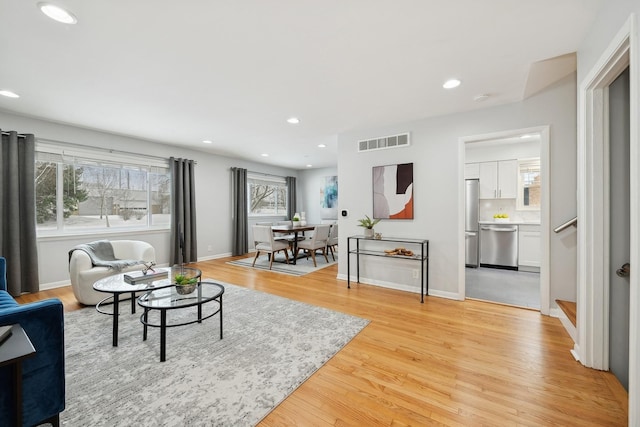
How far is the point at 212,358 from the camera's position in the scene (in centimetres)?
212

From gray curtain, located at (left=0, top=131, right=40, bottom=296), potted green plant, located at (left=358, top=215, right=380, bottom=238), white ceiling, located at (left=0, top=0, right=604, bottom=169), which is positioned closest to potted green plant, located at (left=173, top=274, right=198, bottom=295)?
white ceiling, located at (left=0, top=0, right=604, bottom=169)

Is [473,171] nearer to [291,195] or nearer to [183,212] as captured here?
[291,195]

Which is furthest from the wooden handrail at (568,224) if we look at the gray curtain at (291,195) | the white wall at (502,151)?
the gray curtain at (291,195)

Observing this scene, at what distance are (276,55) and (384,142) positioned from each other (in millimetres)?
2271

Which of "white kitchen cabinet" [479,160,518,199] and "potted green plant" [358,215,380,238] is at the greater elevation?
"white kitchen cabinet" [479,160,518,199]

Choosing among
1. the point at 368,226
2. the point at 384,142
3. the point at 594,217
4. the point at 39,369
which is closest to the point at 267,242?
the point at 368,226

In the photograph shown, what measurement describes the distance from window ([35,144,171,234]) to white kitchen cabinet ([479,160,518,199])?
21.2ft

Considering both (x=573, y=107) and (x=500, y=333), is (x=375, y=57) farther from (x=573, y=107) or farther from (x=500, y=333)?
(x=500, y=333)

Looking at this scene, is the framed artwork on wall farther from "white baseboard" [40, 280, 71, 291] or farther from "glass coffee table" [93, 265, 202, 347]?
"white baseboard" [40, 280, 71, 291]

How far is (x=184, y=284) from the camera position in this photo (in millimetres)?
2320

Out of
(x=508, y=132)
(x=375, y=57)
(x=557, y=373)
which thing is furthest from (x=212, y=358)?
(x=508, y=132)

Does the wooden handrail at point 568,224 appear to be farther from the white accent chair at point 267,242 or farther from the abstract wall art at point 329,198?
the abstract wall art at point 329,198

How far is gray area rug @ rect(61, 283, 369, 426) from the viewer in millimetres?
1562

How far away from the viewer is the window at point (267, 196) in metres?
7.53
